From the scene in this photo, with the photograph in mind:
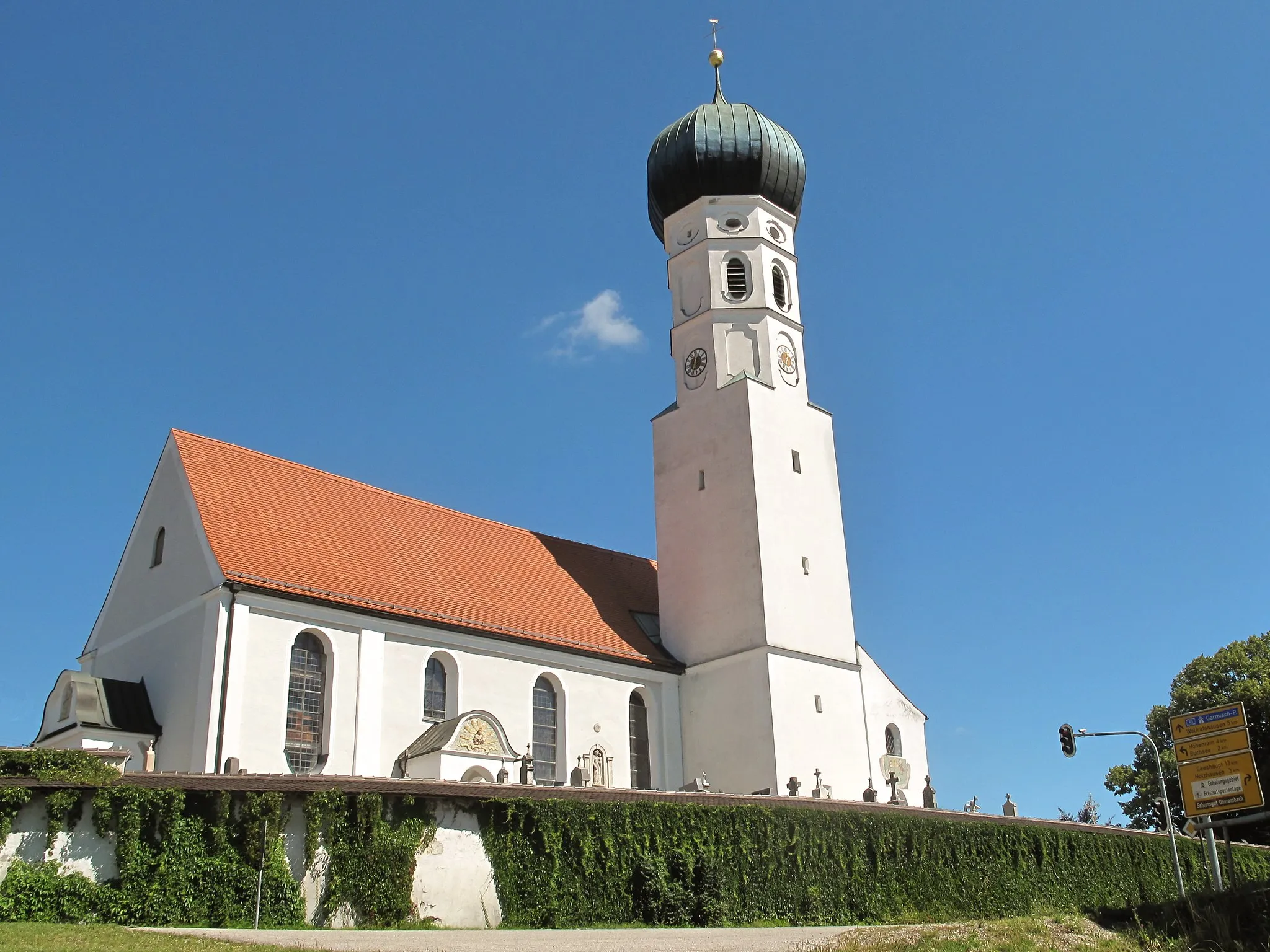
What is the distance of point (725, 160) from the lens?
32469 mm

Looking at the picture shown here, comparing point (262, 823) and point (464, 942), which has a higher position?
point (262, 823)

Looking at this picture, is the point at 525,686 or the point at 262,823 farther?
the point at 525,686

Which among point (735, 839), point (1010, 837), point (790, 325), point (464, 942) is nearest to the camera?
point (464, 942)

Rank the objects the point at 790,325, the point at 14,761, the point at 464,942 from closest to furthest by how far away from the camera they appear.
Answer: the point at 464,942 → the point at 14,761 → the point at 790,325

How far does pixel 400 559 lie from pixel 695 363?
31.2 feet

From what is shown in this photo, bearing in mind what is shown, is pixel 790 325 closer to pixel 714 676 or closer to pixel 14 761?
pixel 714 676

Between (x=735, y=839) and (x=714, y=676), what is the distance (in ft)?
28.6

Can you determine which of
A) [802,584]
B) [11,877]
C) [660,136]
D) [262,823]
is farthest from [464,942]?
[660,136]

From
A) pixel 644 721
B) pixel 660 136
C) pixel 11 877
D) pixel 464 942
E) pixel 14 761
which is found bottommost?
pixel 464 942

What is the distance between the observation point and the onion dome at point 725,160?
3247 cm

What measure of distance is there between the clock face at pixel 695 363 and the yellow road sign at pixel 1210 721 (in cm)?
1700

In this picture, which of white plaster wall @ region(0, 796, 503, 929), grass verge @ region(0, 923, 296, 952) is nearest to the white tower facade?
white plaster wall @ region(0, 796, 503, 929)

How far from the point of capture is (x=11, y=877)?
48.0 feet

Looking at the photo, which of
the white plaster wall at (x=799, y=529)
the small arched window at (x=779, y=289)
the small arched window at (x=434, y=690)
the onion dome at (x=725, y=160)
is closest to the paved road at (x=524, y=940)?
the small arched window at (x=434, y=690)
